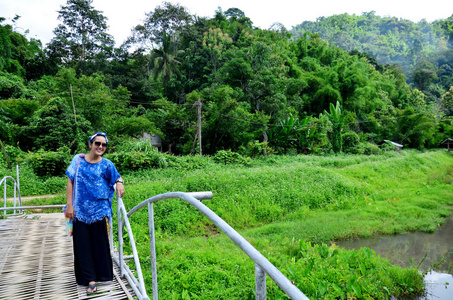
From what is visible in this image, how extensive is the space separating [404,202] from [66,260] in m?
10.3

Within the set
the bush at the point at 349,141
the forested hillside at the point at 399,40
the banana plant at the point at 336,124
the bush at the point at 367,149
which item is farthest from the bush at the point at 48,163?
the forested hillside at the point at 399,40

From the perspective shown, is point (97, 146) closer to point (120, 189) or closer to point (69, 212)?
point (120, 189)

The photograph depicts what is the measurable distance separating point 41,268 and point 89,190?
89 cm

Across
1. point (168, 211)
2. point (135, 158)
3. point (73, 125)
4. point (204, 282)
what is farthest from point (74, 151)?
point (204, 282)

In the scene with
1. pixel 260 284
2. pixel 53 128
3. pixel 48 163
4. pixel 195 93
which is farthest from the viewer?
pixel 195 93

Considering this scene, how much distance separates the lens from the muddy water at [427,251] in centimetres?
528

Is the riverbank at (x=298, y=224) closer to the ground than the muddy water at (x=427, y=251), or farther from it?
farther from it

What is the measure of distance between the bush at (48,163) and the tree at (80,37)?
44.3 ft

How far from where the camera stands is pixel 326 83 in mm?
26031

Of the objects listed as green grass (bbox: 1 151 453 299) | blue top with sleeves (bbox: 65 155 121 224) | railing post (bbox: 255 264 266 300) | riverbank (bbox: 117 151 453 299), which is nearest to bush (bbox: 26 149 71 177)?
green grass (bbox: 1 151 453 299)

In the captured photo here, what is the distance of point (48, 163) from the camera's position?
10.9 m

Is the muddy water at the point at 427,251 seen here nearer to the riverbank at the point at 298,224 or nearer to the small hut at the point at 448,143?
the riverbank at the point at 298,224

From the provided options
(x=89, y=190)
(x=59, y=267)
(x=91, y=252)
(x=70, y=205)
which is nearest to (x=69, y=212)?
(x=70, y=205)

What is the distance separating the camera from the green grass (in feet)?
13.6
